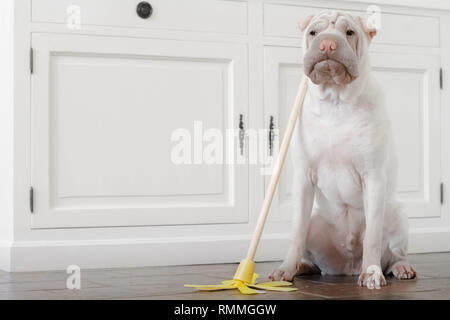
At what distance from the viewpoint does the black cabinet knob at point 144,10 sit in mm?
2453

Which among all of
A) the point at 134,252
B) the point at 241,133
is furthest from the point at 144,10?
the point at 134,252

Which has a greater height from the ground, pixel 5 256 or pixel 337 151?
pixel 337 151

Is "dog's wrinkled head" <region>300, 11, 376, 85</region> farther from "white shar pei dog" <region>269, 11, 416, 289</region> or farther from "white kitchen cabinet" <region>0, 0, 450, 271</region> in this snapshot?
"white kitchen cabinet" <region>0, 0, 450, 271</region>

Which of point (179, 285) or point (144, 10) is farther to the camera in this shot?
point (144, 10)

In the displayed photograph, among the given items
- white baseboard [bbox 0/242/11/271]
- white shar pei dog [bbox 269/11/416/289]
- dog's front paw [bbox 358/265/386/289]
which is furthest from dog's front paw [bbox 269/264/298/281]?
white baseboard [bbox 0/242/11/271]

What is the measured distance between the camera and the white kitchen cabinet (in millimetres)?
2316

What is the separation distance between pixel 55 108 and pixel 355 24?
0.98 meters

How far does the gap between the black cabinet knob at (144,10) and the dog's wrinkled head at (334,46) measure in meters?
0.69

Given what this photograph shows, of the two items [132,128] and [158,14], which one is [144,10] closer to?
[158,14]

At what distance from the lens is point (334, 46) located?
1.81 meters

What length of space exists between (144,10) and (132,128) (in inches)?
15.2

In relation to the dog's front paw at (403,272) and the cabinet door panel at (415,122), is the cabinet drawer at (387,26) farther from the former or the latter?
the dog's front paw at (403,272)

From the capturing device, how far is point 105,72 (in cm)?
241

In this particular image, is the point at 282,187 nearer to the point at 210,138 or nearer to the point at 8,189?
the point at 210,138
